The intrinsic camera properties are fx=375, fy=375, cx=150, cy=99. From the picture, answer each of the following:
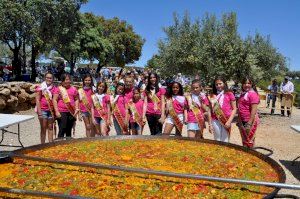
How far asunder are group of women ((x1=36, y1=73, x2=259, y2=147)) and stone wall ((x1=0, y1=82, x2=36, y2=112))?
6242 mm

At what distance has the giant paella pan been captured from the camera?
3.26m

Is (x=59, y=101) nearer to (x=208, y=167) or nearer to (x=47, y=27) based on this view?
(x=208, y=167)

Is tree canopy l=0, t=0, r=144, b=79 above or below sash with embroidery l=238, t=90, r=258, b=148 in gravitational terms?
above

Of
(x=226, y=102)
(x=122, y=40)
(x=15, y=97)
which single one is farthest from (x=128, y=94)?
(x=122, y=40)

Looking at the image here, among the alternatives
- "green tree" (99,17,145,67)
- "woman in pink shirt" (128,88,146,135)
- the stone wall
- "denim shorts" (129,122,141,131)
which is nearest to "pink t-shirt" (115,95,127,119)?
"woman in pink shirt" (128,88,146,135)

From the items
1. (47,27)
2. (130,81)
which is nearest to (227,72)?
(130,81)

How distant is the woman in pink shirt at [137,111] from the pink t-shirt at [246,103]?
2200mm

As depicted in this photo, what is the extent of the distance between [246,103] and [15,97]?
10738 millimetres

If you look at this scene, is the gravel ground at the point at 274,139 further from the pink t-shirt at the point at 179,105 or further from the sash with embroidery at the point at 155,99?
the sash with embroidery at the point at 155,99

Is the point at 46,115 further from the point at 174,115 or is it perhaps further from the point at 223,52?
the point at 223,52

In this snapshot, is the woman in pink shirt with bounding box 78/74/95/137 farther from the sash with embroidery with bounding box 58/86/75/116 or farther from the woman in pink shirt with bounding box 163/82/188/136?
the woman in pink shirt with bounding box 163/82/188/136

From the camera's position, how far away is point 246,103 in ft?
24.5

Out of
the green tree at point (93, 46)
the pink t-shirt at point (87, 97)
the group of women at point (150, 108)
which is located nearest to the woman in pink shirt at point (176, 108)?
the group of women at point (150, 108)

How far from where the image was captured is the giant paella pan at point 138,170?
3258 mm
